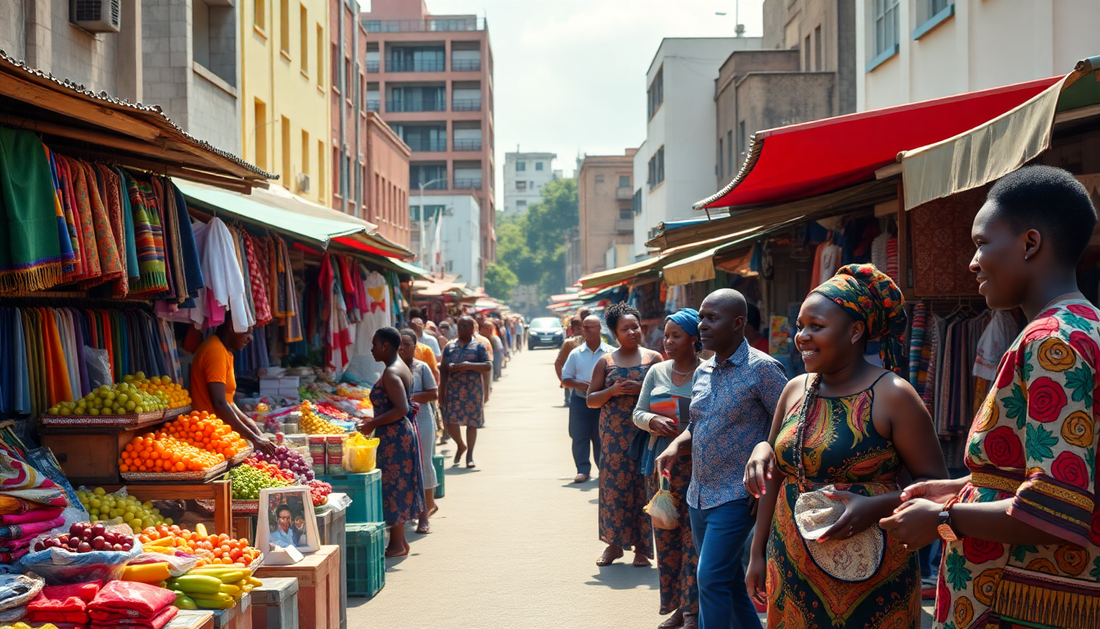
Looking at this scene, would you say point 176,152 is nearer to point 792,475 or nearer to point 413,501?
point 413,501

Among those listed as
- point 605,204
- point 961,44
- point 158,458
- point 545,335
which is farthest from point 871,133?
point 605,204

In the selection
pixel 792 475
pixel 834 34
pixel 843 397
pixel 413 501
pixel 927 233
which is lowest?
pixel 413 501

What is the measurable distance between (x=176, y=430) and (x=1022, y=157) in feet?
17.6

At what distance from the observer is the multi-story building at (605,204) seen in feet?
263

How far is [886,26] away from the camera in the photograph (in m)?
14.7

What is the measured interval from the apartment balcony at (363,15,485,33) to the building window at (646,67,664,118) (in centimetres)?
3915

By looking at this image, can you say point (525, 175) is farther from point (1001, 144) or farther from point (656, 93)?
point (1001, 144)

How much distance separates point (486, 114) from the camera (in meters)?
81.8

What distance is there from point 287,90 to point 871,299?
65.5ft

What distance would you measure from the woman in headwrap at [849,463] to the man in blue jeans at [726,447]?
4.30 ft

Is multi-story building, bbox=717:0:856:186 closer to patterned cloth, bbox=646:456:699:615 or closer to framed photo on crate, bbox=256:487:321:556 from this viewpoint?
patterned cloth, bbox=646:456:699:615

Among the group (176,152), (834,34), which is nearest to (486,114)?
(834,34)

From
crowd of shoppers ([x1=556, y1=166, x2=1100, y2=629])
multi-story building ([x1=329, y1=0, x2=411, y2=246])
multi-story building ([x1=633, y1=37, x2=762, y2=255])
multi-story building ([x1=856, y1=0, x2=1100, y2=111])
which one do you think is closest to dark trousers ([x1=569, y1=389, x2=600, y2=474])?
multi-story building ([x1=856, y1=0, x2=1100, y2=111])

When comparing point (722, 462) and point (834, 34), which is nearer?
point (722, 462)
